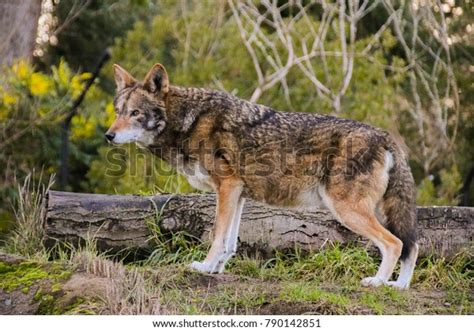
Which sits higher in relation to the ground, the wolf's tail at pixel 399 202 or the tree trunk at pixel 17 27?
the tree trunk at pixel 17 27

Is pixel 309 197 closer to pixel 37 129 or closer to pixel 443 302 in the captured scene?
pixel 443 302

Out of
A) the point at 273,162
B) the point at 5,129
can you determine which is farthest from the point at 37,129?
the point at 273,162

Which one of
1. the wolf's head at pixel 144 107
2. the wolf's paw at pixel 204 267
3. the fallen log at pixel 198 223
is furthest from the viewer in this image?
the fallen log at pixel 198 223

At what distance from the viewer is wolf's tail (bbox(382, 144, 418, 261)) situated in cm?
696

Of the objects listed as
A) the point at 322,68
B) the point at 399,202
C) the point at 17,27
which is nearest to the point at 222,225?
the point at 399,202

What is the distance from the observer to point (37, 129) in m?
11.4

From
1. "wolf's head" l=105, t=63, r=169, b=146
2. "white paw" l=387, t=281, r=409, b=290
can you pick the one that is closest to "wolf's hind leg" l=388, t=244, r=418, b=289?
"white paw" l=387, t=281, r=409, b=290

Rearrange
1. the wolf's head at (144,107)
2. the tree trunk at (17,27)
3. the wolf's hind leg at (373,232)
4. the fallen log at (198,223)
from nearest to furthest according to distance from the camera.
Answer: the wolf's hind leg at (373,232), the wolf's head at (144,107), the fallen log at (198,223), the tree trunk at (17,27)

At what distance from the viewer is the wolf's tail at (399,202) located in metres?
6.96

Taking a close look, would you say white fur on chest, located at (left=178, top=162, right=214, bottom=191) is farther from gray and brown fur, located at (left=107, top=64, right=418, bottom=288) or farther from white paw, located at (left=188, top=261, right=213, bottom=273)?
white paw, located at (left=188, top=261, right=213, bottom=273)

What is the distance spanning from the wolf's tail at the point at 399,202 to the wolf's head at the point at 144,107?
2.14 m

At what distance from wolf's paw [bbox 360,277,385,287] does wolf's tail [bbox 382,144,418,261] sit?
1.50 ft

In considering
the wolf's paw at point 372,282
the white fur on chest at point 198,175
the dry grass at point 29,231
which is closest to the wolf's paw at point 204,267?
the white fur on chest at point 198,175

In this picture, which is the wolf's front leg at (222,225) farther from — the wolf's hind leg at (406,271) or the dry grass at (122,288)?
the wolf's hind leg at (406,271)
